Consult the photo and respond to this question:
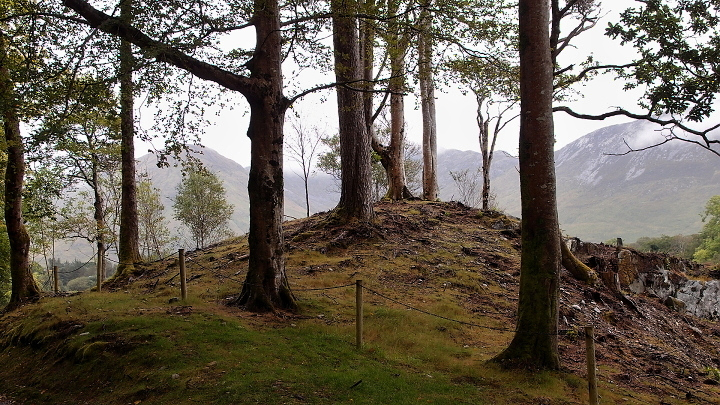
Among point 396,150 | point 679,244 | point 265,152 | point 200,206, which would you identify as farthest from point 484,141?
point 679,244

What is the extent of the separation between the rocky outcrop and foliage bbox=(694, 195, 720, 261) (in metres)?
39.1

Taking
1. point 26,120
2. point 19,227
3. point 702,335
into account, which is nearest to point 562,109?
point 702,335

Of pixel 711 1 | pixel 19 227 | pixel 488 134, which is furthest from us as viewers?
pixel 488 134

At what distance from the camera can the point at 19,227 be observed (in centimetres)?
1263

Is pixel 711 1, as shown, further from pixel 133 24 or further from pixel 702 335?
pixel 133 24

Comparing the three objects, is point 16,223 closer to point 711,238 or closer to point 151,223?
point 151,223

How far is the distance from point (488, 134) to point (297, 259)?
14030 millimetres

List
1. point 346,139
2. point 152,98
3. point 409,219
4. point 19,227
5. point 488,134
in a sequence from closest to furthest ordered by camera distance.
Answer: point 152,98 → point 19,227 → point 346,139 → point 409,219 → point 488,134

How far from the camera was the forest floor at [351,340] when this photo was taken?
560 centimetres

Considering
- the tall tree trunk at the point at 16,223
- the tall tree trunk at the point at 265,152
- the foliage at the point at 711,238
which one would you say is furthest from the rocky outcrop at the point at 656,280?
the foliage at the point at 711,238

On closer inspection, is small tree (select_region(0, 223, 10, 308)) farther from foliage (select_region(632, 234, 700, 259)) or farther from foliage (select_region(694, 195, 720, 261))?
foliage (select_region(694, 195, 720, 261))

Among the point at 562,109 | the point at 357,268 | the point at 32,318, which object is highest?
the point at 562,109

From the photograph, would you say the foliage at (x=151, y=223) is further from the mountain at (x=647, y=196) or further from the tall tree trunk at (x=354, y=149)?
the mountain at (x=647, y=196)

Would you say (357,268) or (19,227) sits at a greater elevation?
(19,227)
